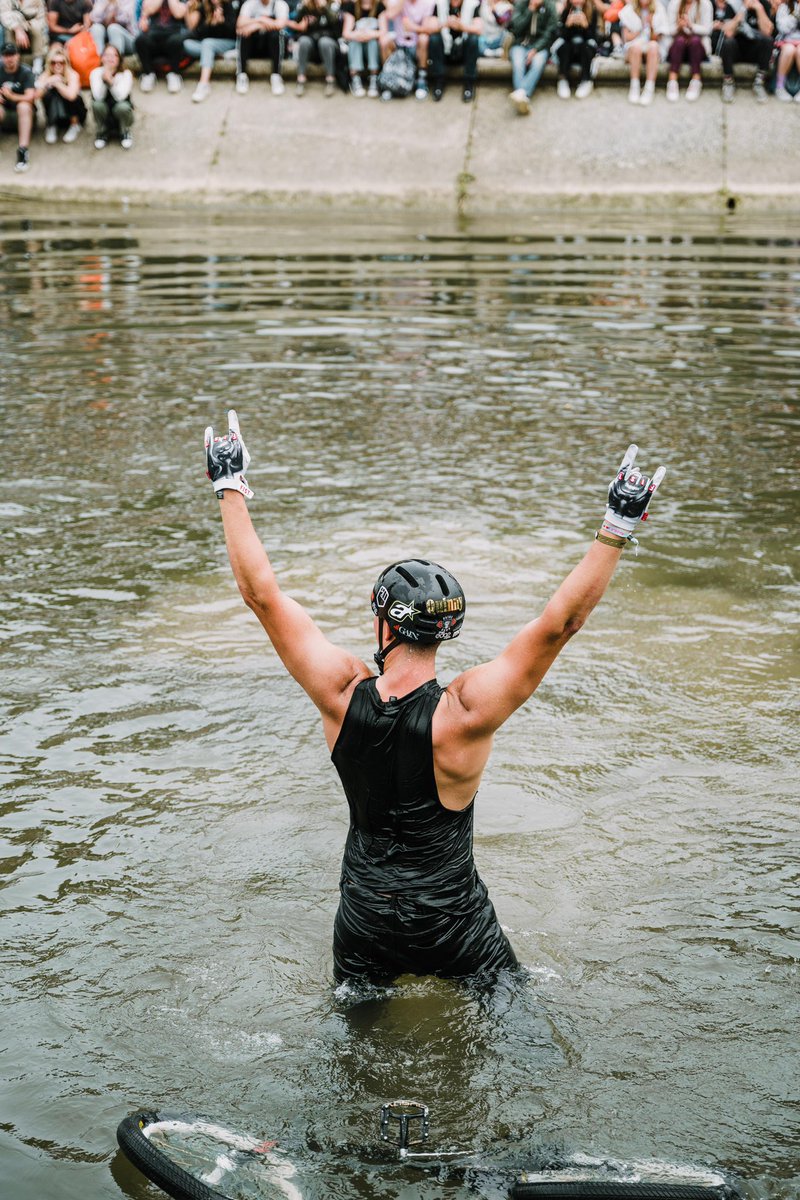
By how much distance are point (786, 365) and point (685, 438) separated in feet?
10.6

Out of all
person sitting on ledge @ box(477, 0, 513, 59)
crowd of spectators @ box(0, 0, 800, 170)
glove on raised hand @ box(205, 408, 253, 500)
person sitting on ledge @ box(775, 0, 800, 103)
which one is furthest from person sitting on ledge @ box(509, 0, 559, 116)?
glove on raised hand @ box(205, 408, 253, 500)

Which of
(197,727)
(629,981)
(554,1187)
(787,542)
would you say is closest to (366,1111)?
(554,1187)

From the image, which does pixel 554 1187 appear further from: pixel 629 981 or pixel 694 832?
pixel 694 832

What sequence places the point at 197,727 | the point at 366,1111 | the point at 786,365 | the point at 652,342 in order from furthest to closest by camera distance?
the point at 652,342, the point at 786,365, the point at 197,727, the point at 366,1111

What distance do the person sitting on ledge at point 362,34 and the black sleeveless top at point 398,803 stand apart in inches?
877

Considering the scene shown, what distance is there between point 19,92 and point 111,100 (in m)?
1.73

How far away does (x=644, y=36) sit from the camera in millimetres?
23641

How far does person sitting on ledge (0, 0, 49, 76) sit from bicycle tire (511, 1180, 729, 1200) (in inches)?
1002

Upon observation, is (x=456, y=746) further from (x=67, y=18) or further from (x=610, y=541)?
(x=67, y=18)

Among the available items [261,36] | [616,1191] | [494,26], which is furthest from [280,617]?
[261,36]

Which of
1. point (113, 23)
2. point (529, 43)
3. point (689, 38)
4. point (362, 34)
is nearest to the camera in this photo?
point (689, 38)

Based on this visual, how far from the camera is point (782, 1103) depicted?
427 centimetres

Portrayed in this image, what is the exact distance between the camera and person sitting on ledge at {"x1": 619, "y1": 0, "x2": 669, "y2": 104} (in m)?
23.5

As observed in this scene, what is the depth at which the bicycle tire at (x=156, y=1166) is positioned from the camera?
144 inches
